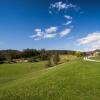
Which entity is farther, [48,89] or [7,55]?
[7,55]

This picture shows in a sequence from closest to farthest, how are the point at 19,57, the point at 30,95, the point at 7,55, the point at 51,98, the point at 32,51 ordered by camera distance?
the point at 51,98 < the point at 30,95 < the point at 7,55 < the point at 19,57 < the point at 32,51

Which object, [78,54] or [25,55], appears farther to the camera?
[25,55]

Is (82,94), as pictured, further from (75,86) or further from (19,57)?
(19,57)

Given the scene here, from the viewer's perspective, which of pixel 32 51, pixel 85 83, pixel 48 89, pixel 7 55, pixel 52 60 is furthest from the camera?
pixel 32 51

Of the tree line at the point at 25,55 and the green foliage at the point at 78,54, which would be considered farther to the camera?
the green foliage at the point at 78,54

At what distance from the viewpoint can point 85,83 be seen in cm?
1967

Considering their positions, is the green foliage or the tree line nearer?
the tree line

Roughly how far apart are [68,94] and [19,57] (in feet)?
384

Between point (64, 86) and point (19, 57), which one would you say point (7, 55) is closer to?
point (19, 57)

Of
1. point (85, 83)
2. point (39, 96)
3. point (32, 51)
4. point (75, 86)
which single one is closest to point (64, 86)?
point (75, 86)

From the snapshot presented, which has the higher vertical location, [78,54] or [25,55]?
[78,54]

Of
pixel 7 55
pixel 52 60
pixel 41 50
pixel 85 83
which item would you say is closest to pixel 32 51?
pixel 41 50

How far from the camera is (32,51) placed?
15050 cm

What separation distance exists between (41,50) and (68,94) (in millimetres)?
141404
